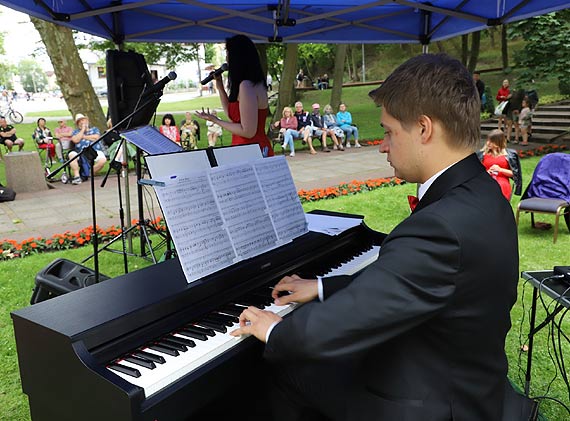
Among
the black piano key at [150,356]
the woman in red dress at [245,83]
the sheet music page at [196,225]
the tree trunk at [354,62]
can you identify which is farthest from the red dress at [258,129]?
the tree trunk at [354,62]

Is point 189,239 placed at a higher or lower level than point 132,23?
lower

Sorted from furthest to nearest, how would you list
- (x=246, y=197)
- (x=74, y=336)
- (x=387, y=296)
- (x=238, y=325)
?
(x=246, y=197)
(x=238, y=325)
(x=74, y=336)
(x=387, y=296)

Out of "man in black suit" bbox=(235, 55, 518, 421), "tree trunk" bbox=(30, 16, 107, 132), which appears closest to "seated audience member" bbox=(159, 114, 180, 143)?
"tree trunk" bbox=(30, 16, 107, 132)

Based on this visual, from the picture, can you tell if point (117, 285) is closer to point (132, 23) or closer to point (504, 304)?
point (504, 304)

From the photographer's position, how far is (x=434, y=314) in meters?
1.37

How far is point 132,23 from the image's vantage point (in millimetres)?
5570

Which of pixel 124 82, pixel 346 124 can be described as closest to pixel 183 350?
pixel 124 82

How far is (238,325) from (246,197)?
2.17 feet

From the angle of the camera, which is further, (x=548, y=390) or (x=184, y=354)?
(x=548, y=390)

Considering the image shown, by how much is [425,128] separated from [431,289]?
49 cm

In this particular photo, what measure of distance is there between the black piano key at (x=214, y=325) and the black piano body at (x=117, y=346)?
1.7 inches

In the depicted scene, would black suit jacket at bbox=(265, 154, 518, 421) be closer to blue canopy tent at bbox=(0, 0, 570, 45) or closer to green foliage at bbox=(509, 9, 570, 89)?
blue canopy tent at bbox=(0, 0, 570, 45)

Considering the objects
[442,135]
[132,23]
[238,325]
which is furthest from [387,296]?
[132,23]

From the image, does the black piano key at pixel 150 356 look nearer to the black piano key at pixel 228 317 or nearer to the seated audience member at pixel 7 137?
the black piano key at pixel 228 317
